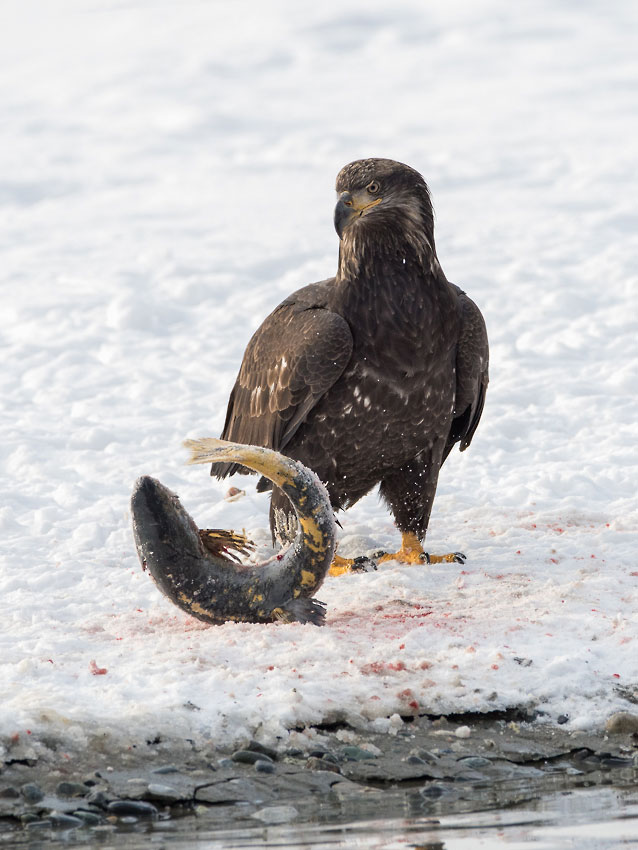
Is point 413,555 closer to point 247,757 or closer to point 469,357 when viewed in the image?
point 469,357

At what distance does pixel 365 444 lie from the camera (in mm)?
6941

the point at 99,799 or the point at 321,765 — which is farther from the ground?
the point at 99,799

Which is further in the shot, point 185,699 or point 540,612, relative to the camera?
point 540,612

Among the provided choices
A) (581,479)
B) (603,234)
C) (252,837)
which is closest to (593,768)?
(252,837)

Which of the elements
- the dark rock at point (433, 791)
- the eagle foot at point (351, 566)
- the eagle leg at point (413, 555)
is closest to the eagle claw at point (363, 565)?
the eagle foot at point (351, 566)

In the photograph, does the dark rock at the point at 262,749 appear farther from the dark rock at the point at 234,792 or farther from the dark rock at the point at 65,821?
the dark rock at the point at 65,821

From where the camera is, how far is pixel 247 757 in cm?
417

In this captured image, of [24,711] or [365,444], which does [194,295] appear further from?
[24,711]

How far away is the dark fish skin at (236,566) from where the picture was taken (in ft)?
18.1

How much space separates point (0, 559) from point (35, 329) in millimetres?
6842

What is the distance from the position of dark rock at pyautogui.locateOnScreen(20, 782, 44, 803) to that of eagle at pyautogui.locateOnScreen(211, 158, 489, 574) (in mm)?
2850

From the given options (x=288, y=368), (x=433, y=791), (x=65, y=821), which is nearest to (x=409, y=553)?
(x=288, y=368)

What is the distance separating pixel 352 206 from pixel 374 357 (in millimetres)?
840

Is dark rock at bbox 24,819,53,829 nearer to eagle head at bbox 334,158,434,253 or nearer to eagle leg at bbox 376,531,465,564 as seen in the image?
eagle leg at bbox 376,531,465,564
